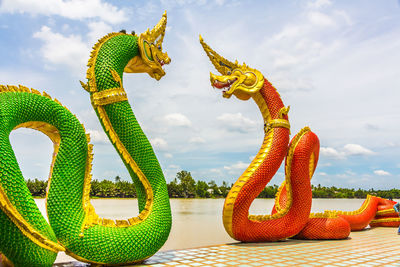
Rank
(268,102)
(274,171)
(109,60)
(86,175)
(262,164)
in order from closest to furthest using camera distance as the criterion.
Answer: (86,175)
(109,60)
(262,164)
(274,171)
(268,102)

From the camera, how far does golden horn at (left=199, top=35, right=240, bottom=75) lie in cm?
622

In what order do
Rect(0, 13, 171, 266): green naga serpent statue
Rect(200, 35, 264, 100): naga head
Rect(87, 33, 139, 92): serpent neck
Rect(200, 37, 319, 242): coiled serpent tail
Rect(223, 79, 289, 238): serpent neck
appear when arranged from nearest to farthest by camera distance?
1. Rect(0, 13, 171, 266): green naga serpent statue
2. Rect(87, 33, 139, 92): serpent neck
3. Rect(223, 79, 289, 238): serpent neck
4. Rect(200, 37, 319, 242): coiled serpent tail
5. Rect(200, 35, 264, 100): naga head

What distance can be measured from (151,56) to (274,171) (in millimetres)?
2856

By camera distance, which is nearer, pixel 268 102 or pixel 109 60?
pixel 109 60

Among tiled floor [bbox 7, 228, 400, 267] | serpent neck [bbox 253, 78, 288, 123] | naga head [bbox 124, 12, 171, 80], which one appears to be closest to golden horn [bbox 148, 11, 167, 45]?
naga head [bbox 124, 12, 171, 80]

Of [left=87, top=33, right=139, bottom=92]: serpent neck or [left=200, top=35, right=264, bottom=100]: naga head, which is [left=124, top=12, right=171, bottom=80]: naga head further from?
[left=200, top=35, right=264, bottom=100]: naga head

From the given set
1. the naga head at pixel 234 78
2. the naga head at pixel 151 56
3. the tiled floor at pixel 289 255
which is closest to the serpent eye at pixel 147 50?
the naga head at pixel 151 56

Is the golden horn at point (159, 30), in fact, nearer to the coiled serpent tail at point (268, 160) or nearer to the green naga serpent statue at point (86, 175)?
the green naga serpent statue at point (86, 175)

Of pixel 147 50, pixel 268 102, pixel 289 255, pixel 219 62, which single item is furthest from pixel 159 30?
pixel 289 255

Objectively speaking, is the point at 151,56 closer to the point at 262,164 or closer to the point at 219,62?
the point at 219,62

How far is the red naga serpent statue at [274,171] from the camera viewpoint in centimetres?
584

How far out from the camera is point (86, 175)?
4078mm

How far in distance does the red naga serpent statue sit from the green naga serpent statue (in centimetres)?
166

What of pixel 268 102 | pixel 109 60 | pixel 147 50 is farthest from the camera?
pixel 268 102
